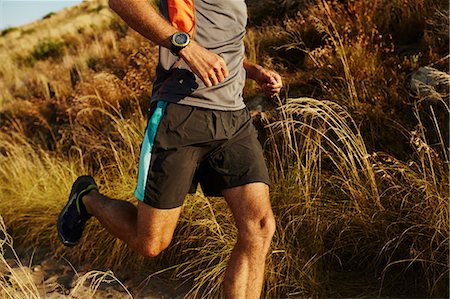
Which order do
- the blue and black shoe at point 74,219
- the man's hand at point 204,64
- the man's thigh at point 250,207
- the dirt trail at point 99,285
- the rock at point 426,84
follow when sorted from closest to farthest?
the man's hand at point 204,64
the man's thigh at point 250,207
the blue and black shoe at point 74,219
the dirt trail at point 99,285
the rock at point 426,84

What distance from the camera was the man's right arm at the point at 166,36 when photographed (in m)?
2.57

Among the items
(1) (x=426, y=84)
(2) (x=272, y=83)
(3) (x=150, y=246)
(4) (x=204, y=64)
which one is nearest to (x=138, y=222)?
(3) (x=150, y=246)

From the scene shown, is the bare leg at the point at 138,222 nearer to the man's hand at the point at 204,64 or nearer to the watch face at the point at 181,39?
the man's hand at the point at 204,64

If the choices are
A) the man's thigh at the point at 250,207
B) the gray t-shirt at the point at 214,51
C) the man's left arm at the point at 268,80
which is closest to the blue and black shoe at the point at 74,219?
the gray t-shirt at the point at 214,51

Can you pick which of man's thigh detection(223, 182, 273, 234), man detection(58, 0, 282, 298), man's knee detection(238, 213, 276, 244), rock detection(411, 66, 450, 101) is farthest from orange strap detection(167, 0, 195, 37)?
rock detection(411, 66, 450, 101)

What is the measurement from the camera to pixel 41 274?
15.2 ft

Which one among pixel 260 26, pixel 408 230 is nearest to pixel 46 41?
pixel 260 26

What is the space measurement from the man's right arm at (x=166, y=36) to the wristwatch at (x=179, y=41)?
0.05 ft

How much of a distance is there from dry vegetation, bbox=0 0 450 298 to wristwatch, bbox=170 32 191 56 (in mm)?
1201

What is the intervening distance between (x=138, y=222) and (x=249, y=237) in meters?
0.57

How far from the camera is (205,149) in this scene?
2.94 meters

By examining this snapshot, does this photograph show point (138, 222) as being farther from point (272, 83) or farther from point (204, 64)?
point (272, 83)

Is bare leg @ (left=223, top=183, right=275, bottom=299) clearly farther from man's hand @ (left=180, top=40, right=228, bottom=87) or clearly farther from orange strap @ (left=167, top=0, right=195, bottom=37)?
orange strap @ (left=167, top=0, right=195, bottom=37)

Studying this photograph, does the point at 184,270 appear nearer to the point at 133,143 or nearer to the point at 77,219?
the point at 77,219
